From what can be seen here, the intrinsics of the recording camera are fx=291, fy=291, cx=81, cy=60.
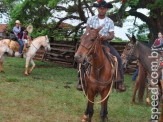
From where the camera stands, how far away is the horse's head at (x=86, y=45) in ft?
17.6

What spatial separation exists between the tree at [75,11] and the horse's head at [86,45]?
709 centimetres

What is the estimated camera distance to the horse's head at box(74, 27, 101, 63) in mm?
5351

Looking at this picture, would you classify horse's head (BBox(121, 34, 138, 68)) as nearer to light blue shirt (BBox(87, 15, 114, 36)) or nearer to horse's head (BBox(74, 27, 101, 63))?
light blue shirt (BBox(87, 15, 114, 36))

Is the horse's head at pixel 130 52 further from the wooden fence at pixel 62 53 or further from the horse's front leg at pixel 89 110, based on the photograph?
the wooden fence at pixel 62 53

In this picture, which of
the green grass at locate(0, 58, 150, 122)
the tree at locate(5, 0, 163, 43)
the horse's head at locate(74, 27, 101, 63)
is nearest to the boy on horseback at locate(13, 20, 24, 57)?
the tree at locate(5, 0, 163, 43)

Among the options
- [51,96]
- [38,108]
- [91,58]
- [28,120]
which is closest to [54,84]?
[51,96]

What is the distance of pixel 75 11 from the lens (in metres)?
17.7

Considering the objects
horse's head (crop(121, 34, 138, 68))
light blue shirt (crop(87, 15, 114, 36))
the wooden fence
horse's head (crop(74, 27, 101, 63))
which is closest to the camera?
horse's head (crop(74, 27, 101, 63))

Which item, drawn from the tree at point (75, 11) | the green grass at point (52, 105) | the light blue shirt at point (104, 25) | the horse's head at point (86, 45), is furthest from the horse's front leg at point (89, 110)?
the tree at point (75, 11)

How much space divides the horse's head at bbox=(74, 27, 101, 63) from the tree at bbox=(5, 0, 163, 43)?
7090mm

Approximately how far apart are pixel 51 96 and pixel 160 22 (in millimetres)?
9643

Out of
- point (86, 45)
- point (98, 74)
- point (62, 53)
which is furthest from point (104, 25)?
point (62, 53)

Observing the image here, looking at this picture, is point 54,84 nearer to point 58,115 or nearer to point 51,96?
point 51,96

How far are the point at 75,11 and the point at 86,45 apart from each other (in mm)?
12416
